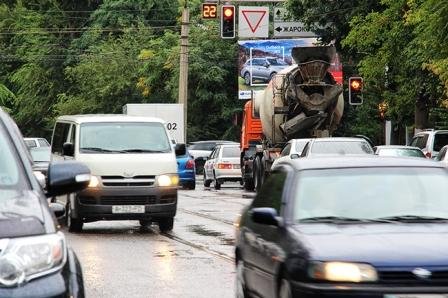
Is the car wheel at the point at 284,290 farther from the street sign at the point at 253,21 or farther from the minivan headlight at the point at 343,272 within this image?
the street sign at the point at 253,21

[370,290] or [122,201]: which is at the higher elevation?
[370,290]

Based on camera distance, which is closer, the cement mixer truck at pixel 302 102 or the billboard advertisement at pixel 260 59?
the cement mixer truck at pixel 302 102

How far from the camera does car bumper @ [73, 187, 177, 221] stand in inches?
711

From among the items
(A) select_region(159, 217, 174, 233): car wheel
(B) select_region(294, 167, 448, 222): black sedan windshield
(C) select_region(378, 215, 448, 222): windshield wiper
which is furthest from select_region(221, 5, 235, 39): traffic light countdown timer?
(C) select_region(378, 215, 448, 222): windshield wiper

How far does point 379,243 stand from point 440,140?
79.0ft

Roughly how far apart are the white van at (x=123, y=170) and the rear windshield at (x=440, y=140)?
521 inches

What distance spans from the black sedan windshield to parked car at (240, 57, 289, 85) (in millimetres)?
49017

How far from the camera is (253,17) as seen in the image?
4841 cm

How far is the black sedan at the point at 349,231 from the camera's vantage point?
23.3ft

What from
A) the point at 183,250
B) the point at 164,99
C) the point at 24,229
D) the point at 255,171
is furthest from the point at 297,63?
the point at 164,99

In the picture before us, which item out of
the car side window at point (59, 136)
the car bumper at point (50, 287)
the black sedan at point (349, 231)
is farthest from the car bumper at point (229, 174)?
the car bumper at point (50, 287)

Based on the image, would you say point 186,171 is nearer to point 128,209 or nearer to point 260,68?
point 128,209

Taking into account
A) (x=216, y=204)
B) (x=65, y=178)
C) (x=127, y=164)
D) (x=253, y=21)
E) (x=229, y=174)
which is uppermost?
(x=253, y=21)

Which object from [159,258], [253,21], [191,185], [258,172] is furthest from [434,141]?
[253,21]
